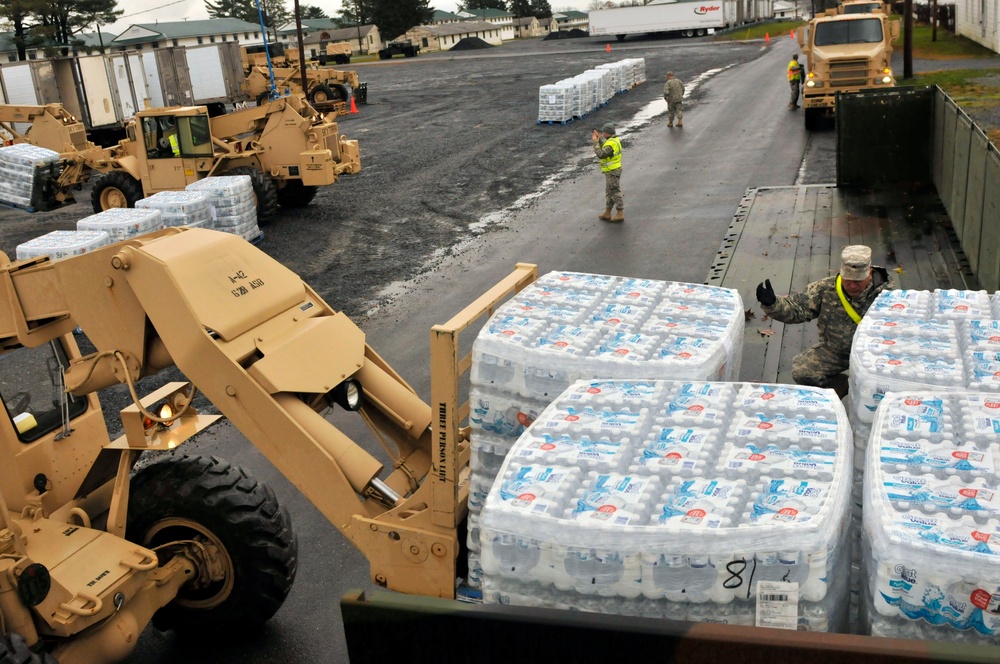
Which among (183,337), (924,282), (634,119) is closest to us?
(183,337)

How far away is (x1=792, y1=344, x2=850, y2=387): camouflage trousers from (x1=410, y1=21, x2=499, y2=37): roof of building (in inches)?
3659

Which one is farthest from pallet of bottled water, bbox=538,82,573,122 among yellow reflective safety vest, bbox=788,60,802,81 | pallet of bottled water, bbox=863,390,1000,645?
pallet of bottled water, bbox=863,390,1000,645

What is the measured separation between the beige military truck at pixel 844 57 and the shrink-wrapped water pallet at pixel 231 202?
592 inches

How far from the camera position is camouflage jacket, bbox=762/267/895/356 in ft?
23.1

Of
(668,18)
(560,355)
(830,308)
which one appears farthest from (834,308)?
(668,18)

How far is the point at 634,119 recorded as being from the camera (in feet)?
101

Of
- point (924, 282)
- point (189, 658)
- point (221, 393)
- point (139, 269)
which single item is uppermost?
point (139, 269)

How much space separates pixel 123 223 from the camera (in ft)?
50.2

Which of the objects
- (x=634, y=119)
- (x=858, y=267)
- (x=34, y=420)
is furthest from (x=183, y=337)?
(x=634, y=119)

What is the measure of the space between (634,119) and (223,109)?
16962 millimetres

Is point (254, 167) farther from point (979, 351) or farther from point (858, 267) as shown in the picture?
point (979, 351)

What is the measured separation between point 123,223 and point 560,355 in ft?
40.9

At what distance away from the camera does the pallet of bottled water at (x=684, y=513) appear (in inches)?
131

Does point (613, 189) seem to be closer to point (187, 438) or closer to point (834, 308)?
point (834, 308)
